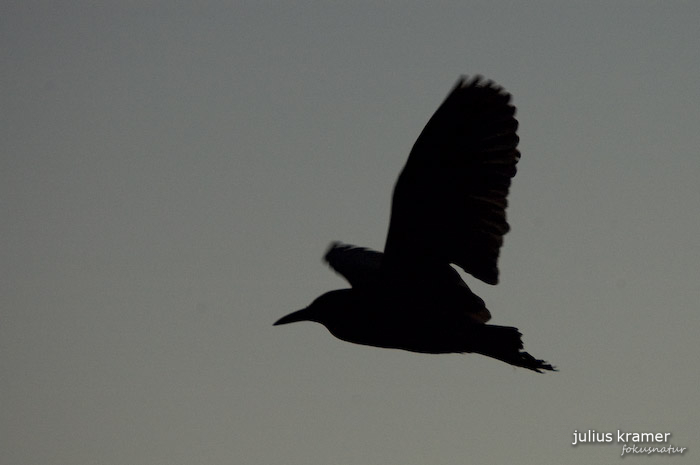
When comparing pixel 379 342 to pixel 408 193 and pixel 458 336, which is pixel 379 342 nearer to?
pixel 458 336

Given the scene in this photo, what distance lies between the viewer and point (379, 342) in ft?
27.2

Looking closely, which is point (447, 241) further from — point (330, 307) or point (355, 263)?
point (355, 263)

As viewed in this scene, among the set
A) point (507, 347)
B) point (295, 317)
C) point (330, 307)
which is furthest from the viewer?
point (295, 317)

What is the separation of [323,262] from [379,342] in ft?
7.37

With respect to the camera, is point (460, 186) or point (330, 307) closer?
point (460, 186)

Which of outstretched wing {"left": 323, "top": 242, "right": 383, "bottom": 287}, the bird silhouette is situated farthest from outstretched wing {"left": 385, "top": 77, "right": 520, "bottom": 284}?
outstretched wing {"left": 323, "top": 242, "right": 383, "bottom": 287}

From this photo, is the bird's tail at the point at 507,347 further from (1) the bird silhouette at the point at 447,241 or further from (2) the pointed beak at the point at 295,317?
(2) the pointed beak at the point at 295,317

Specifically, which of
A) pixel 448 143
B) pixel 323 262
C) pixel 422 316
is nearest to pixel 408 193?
pixel 448 143

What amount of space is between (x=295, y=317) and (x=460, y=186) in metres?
1.83

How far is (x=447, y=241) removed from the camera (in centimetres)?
824

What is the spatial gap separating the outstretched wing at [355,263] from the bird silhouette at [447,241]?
0.98 ft

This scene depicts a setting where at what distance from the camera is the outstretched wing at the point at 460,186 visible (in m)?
7.98

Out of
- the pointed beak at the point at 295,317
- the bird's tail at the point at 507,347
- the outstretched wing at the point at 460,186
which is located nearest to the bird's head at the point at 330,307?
the pointed beak at the point at 295,317

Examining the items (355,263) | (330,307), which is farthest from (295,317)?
(355,263)
